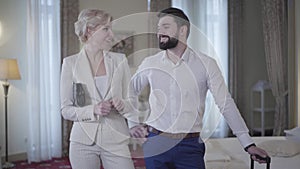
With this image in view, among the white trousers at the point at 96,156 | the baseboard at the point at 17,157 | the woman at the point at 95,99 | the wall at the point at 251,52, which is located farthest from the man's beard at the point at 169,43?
the wall at the point at 251,52

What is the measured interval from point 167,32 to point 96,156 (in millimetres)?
577

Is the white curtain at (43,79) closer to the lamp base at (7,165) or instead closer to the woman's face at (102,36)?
the lamp base at (7,165)

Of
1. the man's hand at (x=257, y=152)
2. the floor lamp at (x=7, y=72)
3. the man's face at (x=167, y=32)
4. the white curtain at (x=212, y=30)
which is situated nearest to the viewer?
the man's hand at (x=257, y=152)

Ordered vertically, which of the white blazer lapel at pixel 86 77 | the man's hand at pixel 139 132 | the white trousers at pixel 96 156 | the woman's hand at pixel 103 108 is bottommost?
the white trousers at pixel 96 156

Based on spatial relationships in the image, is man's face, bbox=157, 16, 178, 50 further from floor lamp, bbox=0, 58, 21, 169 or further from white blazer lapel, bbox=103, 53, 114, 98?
floor lamp, bbox=0, 58, 21, 169

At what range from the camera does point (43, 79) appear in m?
4.57

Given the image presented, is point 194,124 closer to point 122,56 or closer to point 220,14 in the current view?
point 122,56

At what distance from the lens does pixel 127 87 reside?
59.2 inches

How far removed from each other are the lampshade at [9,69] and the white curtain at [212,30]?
95.2 inches

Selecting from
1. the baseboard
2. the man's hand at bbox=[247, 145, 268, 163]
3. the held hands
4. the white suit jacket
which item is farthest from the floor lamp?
the man's hand at bbox=[247, 145, 268, 163]

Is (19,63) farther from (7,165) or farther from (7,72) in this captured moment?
(7,165)

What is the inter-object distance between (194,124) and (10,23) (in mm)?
3591

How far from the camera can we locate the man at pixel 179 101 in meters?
1.50

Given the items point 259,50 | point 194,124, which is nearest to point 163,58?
point 194,124
